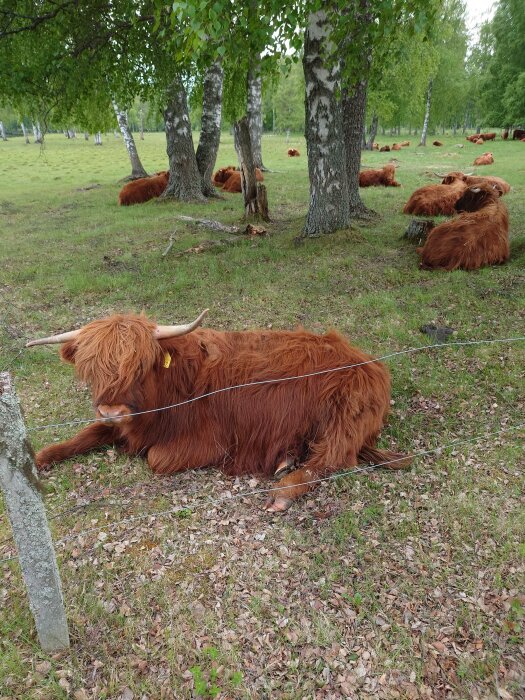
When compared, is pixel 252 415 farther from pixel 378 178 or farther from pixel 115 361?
pixel 378 178

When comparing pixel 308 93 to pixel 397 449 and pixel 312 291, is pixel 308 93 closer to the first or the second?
pixel 312 291

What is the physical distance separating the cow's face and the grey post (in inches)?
41.7

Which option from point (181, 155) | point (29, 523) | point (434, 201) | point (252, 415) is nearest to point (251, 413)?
point (252, 415)

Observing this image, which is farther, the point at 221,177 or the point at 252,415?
the point at 221,177

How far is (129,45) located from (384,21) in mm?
5196

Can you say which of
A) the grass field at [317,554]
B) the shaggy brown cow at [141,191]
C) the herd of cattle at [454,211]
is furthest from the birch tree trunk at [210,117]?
the grass field at [317,554]

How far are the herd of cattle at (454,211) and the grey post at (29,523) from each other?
6.80 m

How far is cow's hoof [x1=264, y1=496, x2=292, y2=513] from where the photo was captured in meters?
3.28

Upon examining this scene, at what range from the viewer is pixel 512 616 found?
247 cm

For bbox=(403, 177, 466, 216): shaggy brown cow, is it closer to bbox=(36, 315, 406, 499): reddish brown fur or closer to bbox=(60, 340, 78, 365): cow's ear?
bbox=(36, 315, 406, 499): reddish brown fur

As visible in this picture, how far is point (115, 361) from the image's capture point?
10.5 feet

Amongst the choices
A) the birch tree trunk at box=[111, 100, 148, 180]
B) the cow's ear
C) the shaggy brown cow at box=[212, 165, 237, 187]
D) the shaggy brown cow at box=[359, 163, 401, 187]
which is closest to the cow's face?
the cow's ear

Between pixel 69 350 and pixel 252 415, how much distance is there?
149 cm

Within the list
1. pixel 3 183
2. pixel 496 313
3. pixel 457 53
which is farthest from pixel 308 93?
pixel 457 53
